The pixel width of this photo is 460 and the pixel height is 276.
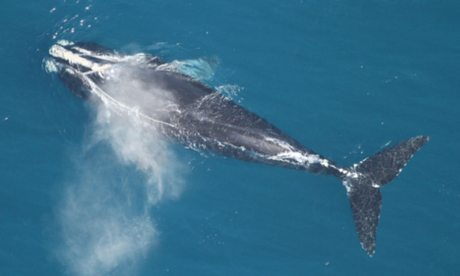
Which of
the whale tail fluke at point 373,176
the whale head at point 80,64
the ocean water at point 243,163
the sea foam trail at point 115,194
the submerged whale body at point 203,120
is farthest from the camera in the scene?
the whale head at point 80,64

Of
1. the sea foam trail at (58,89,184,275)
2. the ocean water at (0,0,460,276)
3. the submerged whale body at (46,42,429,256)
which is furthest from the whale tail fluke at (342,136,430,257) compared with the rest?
the sea foam trail at (58,89,184,275)

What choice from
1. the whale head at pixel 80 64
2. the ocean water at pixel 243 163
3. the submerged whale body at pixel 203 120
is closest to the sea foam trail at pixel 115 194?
the ocean water at pixel 243 163

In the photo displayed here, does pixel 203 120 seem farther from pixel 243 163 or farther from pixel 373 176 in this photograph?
pixel 373 176

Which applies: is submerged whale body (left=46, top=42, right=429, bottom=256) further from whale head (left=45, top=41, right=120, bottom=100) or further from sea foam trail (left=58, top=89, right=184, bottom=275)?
sea foam trail (left=58, top=89, right=184, bottom=275)

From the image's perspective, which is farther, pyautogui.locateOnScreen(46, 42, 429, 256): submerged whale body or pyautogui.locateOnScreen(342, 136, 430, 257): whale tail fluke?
pyautogui.locateOnScreen(46, 42, 429, 256): submerged whale body

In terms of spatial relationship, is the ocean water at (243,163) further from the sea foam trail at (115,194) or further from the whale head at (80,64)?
the whale head at (80,64)

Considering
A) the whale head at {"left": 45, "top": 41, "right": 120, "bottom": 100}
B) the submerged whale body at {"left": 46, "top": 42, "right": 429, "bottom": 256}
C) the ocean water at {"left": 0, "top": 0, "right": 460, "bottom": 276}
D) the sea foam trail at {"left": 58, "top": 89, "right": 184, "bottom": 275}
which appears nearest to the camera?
the submerged whale body at {"left": 46, "top": 42, "right": 429, "bottom": 256}

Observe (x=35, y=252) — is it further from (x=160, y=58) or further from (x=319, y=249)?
(x=319, y=249)

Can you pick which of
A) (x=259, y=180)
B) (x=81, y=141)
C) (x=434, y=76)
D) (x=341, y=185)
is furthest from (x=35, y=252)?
(x=434, y=76)
